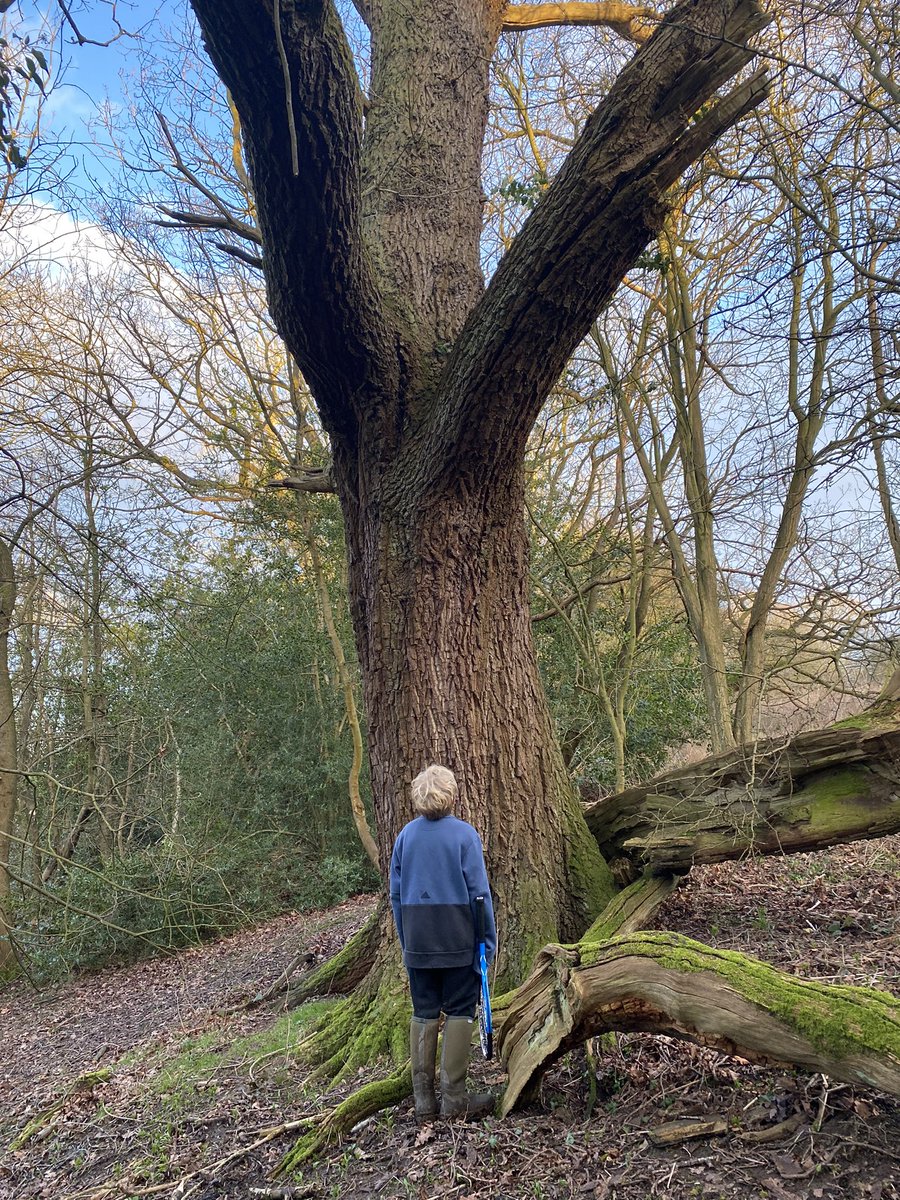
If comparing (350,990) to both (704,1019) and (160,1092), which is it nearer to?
(160,1092)

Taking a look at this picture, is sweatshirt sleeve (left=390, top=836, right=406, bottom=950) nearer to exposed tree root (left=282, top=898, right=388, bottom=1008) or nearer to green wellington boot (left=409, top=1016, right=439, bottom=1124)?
green wellington boot (left=409, top=1016, right=439, bottom=1124)

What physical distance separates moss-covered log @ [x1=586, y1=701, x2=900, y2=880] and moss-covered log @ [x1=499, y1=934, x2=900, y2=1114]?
1538 mm

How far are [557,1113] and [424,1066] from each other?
622 millimetres

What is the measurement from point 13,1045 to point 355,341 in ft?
25.7

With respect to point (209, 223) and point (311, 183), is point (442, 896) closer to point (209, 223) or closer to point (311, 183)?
point (311, 183)

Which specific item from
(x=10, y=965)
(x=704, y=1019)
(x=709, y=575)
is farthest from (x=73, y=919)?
(x=704, y=1019)

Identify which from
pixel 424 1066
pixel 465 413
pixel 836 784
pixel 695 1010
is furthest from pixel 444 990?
pixel 465 413

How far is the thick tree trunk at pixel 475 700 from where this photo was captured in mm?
4520

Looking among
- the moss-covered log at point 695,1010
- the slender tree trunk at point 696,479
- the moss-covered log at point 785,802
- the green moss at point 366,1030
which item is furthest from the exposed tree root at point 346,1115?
the slender tree trunk at point 696,479

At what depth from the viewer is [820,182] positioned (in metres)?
6.16

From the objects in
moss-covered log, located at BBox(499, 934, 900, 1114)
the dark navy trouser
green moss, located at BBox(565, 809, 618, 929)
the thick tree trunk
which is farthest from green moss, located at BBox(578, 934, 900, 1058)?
green moss, located at BBox(565, 809, 618, 929)

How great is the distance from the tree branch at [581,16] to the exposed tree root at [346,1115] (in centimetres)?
812

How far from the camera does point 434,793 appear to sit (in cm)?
359

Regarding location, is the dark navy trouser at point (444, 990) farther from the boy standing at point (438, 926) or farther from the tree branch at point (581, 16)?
the tree branch at point (581, 16)
